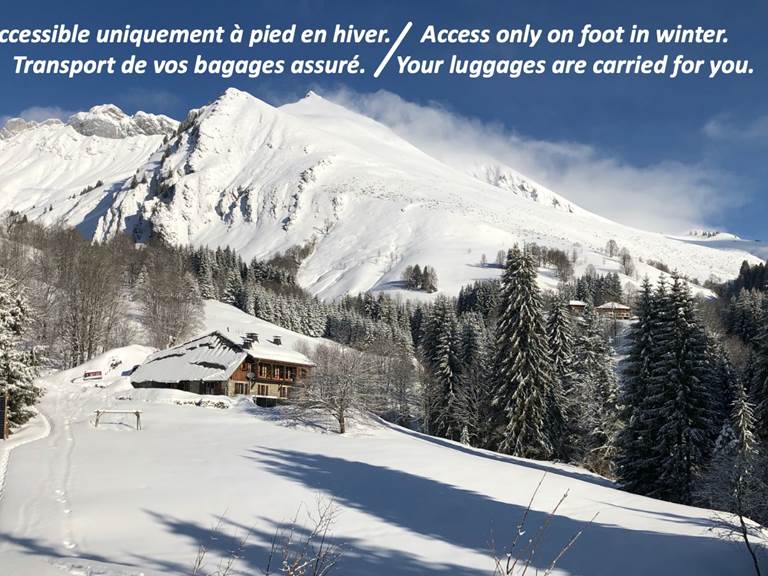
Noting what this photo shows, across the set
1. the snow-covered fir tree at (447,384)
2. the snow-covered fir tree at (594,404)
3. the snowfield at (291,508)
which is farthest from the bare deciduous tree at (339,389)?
the snow-covered fir tree at (594,404)

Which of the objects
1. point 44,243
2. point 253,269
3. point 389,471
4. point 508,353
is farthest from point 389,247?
point 389,471

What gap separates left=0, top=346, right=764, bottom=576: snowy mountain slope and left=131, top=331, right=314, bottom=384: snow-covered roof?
63.2 feet

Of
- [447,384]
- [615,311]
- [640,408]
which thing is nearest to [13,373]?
[640,408]

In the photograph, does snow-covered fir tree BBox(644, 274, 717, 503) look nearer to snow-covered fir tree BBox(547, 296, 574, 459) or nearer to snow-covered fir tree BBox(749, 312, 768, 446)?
snow-covered fir tree BBox(749, 312, 768, 446)

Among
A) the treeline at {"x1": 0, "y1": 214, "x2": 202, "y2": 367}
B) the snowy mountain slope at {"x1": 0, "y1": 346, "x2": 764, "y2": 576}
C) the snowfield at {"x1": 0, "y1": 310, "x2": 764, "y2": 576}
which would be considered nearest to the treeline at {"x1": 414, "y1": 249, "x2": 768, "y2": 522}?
the snowfield at {"x1": 0, "y1": 310, "x2": 764, "y2": 576}

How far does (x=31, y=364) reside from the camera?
3241 cm

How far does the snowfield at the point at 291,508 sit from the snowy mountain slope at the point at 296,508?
0.21 feet

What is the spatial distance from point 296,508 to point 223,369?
36844 mm

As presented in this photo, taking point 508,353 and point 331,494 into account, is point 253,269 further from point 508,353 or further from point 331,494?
point 331,494

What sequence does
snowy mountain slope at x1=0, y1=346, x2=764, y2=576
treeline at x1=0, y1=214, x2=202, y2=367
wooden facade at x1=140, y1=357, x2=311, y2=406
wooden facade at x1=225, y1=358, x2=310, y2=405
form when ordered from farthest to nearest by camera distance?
treeline at x1=0, y1=214, x2=202, y2=367
wooden facade at x1=225, y1=358, x2=310, y2=405
wooden facade at x1=140, y1=357, x2=311, y2=406
snowy mountain slope at x1=0, y1=346, x2=764, y2=576

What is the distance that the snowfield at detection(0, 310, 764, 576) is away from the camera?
13.3 meters

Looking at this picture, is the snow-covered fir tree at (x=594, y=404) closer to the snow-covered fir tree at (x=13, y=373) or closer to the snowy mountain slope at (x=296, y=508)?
the snowy mountain slope at (x=296, y=508)

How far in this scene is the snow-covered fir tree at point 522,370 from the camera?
39844mm

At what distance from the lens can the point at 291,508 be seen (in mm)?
17797
